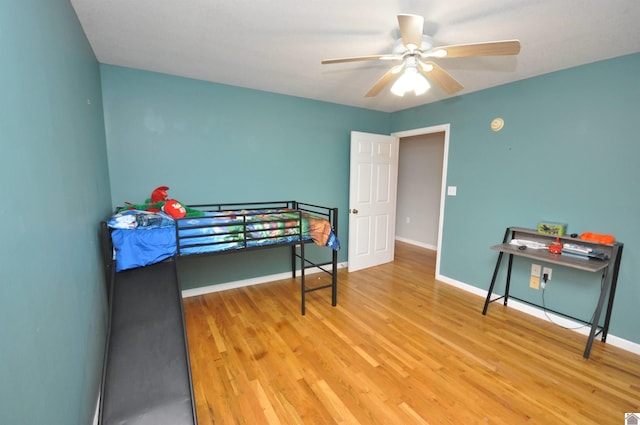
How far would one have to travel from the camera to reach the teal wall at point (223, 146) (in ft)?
8.82

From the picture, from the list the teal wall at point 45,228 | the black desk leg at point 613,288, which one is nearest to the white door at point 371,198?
the black desk leg at point 613,288

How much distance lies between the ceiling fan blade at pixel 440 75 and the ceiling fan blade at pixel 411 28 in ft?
0.88

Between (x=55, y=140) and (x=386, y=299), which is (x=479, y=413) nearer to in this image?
(x=386, y=299)

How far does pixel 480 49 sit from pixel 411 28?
19.0 inches

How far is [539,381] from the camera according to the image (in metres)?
1.94

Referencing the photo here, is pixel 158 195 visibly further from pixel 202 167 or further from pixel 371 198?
pixel 371 198

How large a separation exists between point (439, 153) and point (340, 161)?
2333mm

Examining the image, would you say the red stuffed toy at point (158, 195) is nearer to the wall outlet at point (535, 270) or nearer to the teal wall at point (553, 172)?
the teal wall at point (553, 172)

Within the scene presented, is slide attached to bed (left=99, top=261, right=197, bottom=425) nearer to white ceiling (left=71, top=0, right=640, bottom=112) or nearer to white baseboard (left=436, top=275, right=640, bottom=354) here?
white ceiling (left=71, top=0, right=640, bottom=112)

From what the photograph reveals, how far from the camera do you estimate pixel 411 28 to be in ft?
4.75

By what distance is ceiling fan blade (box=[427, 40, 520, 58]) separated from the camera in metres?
1.53

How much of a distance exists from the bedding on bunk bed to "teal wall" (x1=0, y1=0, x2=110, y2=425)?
201mm

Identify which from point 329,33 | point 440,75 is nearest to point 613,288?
point 440,75

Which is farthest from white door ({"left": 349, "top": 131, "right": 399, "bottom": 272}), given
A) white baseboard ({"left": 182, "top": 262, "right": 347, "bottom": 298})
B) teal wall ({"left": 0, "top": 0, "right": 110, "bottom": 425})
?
teal wall ({"left": 0, "top": 0, "right": 110, "bottom": 425})
